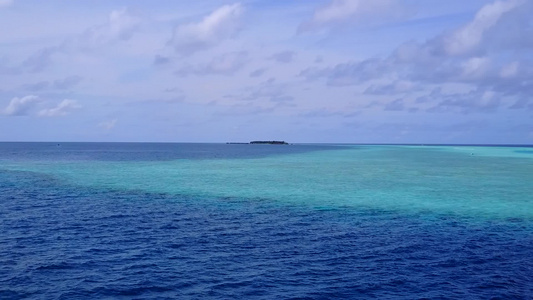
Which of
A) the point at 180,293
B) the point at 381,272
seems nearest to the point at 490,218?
the point at 381,272

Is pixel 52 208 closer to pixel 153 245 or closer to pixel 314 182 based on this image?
pixel 153 245

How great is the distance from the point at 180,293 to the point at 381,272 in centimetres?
858

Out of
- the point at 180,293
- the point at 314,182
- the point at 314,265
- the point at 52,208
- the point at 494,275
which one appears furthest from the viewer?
the point at 314,182

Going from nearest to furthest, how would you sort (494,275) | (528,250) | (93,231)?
(494,275) < (528,250) < (93,231)

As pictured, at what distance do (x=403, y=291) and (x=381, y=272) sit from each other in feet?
6.87

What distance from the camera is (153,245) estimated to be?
77.0ft

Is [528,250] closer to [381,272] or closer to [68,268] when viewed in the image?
[381,272]

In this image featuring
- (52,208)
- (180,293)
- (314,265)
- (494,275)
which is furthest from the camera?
(52,208)

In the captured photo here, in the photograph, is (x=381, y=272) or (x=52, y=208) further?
(x=52, y=208)

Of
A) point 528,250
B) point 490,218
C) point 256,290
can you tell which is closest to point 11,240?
point 256,290

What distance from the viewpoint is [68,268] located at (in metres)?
19.5

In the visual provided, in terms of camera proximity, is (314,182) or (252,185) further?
(314,182)

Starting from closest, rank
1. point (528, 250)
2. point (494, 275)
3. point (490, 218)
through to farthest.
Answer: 1. point (494, 275)
2. point (528, 250)
3. point (490, 218)

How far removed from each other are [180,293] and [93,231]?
1185 centimetres
